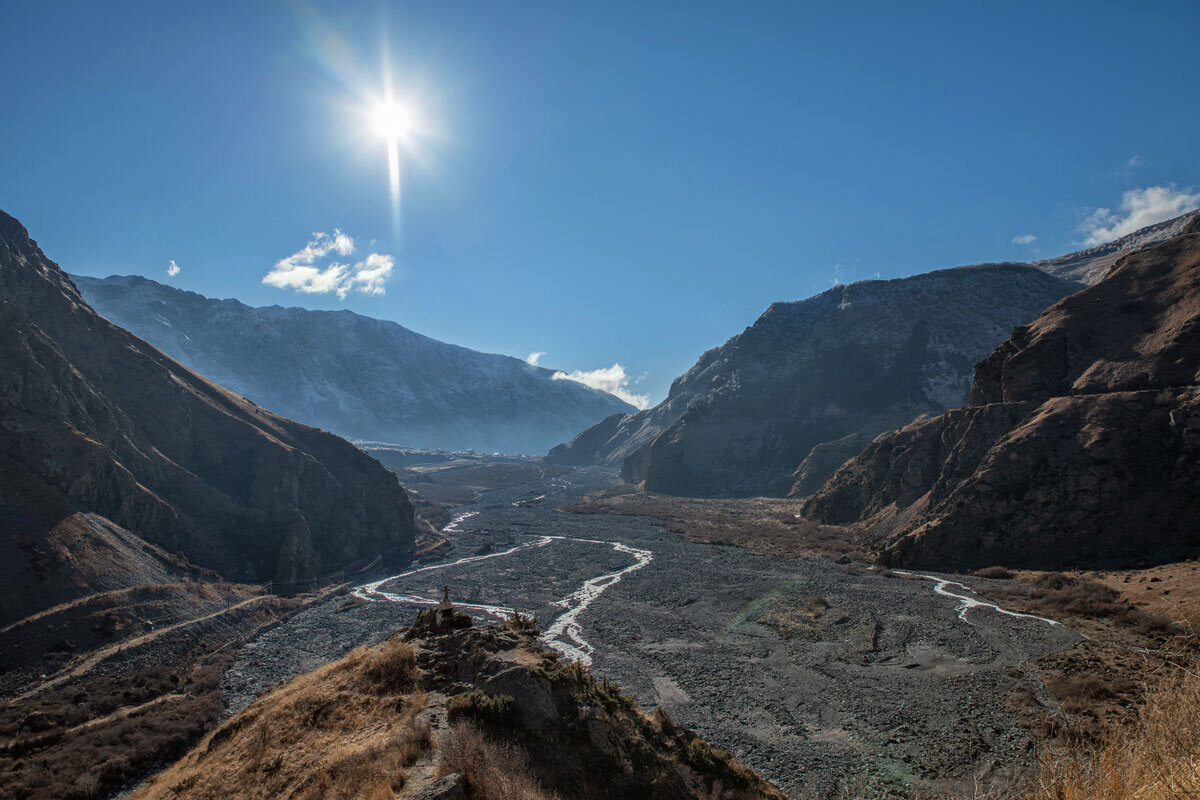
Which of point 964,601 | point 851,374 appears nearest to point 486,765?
point 964,601

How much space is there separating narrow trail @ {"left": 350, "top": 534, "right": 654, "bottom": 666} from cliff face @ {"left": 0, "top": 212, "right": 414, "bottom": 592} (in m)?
7.99

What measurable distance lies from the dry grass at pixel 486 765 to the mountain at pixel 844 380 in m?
98.9

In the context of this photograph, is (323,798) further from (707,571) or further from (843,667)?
(707,571)

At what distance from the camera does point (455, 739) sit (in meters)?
10.9

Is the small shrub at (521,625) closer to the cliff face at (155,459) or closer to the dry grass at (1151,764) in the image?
the dry grass at (1151,764)

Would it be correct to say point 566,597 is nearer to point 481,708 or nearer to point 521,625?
point 521,625

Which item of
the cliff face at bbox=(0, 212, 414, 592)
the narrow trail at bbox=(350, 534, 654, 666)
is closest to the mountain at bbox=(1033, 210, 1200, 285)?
the narrow trail at bbox=(350, 534, 654, 666)

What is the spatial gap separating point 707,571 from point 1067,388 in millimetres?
34120

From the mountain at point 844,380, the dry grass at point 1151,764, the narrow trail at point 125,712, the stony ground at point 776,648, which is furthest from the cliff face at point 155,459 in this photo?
the mountain at point 844,380

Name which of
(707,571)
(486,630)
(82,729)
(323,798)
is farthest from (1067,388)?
(82,729)

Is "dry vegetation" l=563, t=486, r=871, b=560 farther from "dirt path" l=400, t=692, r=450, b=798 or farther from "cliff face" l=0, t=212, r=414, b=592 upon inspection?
"dirt path" l=400, t=692, r=450, b=798

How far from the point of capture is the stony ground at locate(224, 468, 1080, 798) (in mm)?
19641

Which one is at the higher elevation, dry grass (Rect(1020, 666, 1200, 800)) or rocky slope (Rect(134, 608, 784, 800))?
dry grass (Rect(1020, 666, 1200, 800))

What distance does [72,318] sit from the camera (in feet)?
179
